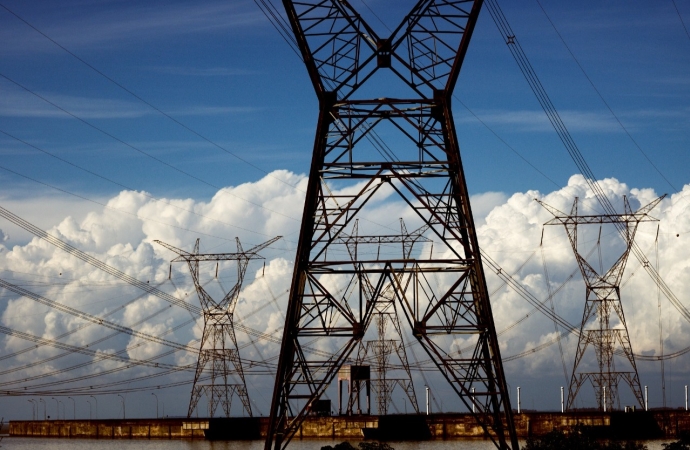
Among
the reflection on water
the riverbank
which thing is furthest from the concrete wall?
the reflection on water

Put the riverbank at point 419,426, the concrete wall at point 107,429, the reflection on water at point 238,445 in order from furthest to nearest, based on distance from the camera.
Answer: the concrete wall at point 107,429 → the riverbank at point 419,426 → the reflection on water at point 238,445

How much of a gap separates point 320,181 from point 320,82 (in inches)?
160

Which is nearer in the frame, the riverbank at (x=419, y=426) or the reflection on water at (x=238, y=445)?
the reflection on water at (x=238, y=445)

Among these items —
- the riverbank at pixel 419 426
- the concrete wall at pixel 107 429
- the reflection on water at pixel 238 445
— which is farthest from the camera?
the concrete wall at pixel 107 429

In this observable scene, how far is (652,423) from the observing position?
92312mm

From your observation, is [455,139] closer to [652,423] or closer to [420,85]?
[420,85]

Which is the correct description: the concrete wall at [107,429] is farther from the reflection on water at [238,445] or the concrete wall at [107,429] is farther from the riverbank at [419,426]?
the reflection on water at [238,445]

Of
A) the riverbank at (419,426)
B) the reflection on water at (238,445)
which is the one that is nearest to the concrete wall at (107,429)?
the riverbank at (419,426)

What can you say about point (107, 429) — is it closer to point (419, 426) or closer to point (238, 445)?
point (238, 445)

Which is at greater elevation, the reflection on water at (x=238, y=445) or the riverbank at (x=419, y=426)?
the riverbank at (x=419, y=426)

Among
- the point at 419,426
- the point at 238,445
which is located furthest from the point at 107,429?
the point at 419,426

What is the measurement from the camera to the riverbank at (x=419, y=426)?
91413 mm

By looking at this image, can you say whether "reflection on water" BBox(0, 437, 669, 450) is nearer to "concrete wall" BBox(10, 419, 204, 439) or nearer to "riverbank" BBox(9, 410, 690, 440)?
"riverbank" BBox(9, 410, 690, 440)

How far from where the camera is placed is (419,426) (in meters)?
99.3
